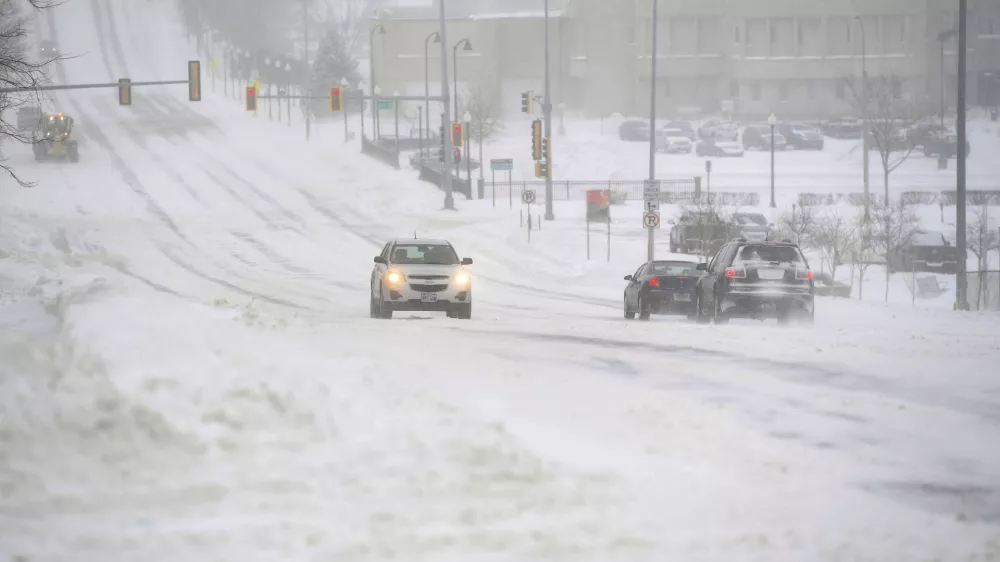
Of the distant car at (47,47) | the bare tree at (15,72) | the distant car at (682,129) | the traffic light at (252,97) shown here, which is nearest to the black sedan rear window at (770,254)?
the bare tree at (15,72)

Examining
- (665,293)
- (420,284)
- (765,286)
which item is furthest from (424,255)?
(765,286)

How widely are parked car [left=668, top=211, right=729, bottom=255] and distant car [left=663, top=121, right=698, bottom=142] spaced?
4449 centimetres

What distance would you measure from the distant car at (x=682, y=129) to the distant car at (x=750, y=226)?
42.7 m

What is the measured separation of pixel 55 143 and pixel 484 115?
3172 cm

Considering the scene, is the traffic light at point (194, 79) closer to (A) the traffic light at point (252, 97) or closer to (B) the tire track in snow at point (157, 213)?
(B) the tire track in snow at point (157, 213)

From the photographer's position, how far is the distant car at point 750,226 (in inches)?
1955

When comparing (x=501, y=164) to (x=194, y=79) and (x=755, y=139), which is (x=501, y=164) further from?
(x=755, y=139)

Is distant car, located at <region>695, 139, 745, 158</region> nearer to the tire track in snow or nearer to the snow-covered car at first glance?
the tire track in snow

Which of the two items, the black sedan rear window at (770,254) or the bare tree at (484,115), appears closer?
the black sedan rear window at (770,254)

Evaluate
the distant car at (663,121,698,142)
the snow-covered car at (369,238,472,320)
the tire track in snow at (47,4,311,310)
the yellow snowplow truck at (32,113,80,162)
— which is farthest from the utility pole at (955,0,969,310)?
the distant car at (663,121,698,142)

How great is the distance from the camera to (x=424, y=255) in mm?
25812

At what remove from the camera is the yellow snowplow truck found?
71625 millimetres

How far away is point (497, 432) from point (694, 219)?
124 ft

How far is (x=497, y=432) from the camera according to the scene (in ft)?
35.3
